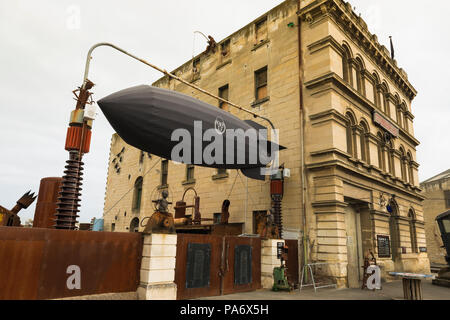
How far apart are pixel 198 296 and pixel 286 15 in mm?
16438

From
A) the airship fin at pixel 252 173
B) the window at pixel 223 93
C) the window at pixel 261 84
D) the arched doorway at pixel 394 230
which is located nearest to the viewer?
the airship fin at pixel 252 173

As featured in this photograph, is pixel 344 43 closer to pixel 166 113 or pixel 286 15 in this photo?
pixel 286 15

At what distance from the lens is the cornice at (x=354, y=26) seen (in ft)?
53.7

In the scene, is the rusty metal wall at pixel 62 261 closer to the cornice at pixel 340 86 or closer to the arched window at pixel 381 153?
the cornice at pixel 340 86

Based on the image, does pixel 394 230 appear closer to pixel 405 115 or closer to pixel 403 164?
pixel 403 164

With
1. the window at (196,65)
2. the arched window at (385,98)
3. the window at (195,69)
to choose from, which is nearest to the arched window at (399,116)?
the arched window at (385,98)

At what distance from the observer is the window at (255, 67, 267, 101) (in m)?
18.9

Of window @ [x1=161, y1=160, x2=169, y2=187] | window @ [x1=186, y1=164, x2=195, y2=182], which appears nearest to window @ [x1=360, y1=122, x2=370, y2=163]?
window @ [x1=186, y1=164, x2=195, y2=182]

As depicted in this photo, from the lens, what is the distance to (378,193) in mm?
17688

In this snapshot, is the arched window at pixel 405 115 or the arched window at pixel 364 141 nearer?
the arched window at pixel 364 141

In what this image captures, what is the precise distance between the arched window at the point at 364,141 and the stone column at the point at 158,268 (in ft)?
43.2

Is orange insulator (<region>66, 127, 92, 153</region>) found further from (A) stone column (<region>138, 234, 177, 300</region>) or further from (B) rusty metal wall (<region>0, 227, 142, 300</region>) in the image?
(A) stone column (<region>138, 234, 177, 300</region>)

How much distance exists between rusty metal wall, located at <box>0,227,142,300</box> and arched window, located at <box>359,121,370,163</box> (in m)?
14.1

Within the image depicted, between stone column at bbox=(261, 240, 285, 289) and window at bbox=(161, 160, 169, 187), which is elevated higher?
window at bbox=(161, 160, 169, 187)
